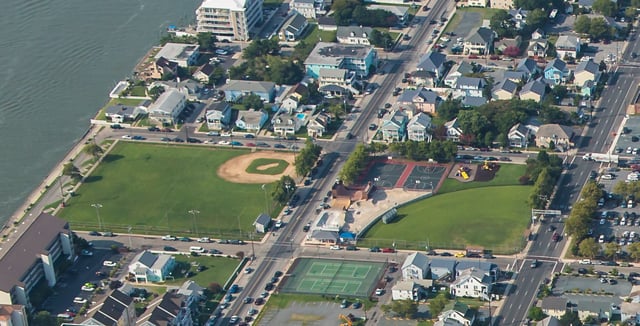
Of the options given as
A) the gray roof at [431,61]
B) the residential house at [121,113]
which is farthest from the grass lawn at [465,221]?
the residential house at [121,113]

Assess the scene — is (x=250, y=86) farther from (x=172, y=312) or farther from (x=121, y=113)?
(x=172, y=312)

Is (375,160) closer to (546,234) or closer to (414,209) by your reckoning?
(414,209)

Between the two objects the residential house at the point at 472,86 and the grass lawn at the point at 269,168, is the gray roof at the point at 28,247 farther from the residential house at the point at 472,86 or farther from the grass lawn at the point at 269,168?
the residential house at the point at 472,86

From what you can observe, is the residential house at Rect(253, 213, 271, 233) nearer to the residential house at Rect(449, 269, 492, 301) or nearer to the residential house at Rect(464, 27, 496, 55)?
the residential house at Rect(449, 269, 492, 301)

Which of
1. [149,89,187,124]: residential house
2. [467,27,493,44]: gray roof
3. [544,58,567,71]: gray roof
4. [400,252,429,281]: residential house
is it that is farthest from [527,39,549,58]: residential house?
[400,252,429,281]: residential house

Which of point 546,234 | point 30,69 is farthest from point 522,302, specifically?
point 30,69

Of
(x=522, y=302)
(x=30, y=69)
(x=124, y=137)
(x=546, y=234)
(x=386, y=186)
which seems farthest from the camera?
(x=30, y=69)
